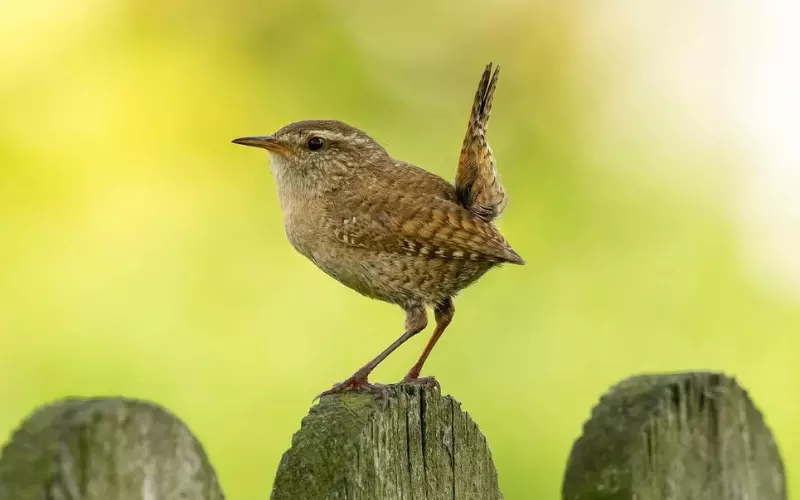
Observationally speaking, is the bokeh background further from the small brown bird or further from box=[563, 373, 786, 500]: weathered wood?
box=[563, 373, 786, 500]: weathered wood

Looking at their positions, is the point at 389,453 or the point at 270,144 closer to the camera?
the point at 389,453

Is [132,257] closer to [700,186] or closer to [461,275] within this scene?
[461,275]

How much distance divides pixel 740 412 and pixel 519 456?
247 centimetres

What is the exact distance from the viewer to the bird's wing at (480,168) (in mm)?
4207

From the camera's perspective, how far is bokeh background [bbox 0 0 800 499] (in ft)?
16.4

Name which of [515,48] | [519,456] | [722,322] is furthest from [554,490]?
[515,48]

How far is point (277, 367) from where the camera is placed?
16.9 ft

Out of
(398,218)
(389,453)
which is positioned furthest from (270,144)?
(389,453)

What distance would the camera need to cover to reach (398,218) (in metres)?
4.05

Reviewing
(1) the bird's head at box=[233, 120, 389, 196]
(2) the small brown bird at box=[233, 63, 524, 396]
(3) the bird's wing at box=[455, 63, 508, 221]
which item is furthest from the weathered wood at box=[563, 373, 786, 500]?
(1) the bird's head at box=[233, 120, 389, 196]

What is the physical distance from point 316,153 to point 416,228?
73 centimetres

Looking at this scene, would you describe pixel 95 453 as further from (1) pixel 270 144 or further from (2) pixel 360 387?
(1) pixel 270 144

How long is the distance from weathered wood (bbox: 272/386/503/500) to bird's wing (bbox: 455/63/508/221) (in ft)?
5.74

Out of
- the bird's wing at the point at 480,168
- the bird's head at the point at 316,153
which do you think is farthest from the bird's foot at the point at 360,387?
the bird's head at the point at 316,153
